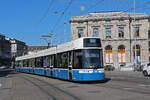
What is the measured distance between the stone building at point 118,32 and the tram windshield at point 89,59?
148 ft

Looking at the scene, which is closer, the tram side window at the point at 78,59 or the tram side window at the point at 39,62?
the tram side window at the point at 78,59

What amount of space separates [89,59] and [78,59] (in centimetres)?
84

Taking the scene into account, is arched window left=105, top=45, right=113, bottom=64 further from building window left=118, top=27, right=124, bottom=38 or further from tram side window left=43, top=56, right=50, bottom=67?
tram side window left=43, top=56, right=50, bottom=67

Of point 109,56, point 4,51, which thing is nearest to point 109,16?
point 109,56

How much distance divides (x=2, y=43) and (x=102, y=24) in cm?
6045

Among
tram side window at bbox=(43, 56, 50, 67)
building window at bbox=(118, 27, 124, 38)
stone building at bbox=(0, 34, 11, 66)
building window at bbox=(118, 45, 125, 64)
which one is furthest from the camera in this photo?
stone building at bbox=(0, 34, 11, 66)

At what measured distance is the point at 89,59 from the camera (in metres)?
17.7

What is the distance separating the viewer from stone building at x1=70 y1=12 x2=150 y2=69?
62.7 meters

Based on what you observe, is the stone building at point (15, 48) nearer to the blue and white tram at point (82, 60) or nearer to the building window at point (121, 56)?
the building window at point (121, 56)

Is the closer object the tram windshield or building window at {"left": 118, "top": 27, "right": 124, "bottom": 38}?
the tram windshield

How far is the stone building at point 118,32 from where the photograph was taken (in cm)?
6266

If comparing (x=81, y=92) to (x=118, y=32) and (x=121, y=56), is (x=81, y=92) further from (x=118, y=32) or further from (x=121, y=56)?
(x=118, y=32)

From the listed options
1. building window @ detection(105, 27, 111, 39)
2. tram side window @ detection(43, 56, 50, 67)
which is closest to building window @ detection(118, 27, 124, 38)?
building window @ detection(105, 27, 111, 39)

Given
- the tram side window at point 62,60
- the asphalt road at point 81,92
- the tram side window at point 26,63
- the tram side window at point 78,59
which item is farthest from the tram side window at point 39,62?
the tram side window at point 78,59
